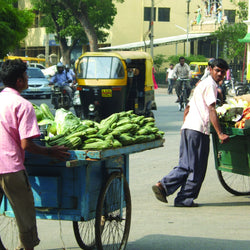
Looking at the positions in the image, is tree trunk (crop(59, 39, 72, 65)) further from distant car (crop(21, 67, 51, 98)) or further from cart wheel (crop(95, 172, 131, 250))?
cart wheel (crop(95, 172, 131, 250))

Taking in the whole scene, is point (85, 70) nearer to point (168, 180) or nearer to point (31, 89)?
point (168, 180)

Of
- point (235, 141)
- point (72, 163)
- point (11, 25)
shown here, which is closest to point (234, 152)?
point (235, 141)

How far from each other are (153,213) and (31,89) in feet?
75.6

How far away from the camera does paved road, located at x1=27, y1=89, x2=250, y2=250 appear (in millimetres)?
5715

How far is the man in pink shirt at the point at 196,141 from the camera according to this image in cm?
714

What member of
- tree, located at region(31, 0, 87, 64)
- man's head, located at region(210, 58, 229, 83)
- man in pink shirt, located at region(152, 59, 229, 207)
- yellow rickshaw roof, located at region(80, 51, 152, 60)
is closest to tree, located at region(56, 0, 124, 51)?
tree, located at region(31, 0, 87, 64)

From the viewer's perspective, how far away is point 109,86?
16484 millimetres

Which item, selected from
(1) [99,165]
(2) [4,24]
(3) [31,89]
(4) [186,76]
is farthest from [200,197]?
(3) [31,89]

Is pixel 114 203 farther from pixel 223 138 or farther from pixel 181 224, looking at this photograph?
pixel 223 138

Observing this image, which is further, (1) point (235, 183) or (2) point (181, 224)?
(1) point (235, 183)

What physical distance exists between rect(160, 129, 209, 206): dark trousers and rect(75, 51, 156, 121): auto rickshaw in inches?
365

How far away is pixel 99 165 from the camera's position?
4980 mm

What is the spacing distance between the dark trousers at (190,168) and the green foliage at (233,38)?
3943 cm

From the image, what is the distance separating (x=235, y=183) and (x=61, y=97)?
12416 millimetres
